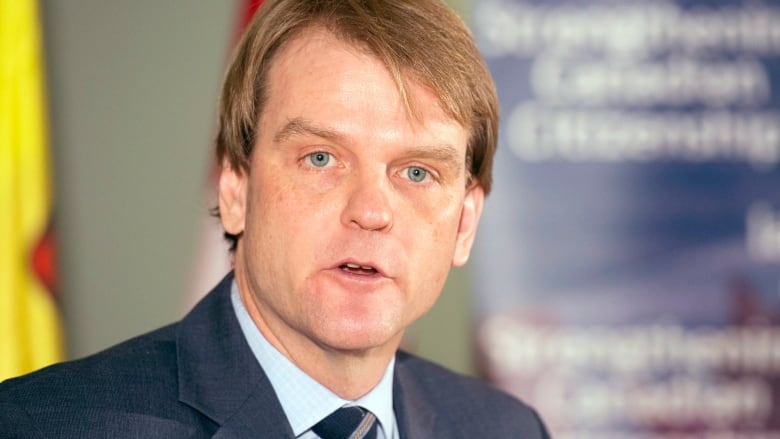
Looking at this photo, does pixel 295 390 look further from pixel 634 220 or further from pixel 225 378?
pixel 634 220

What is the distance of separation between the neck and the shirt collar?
1 cm

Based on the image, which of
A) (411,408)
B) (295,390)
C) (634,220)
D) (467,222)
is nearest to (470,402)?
(411,408)

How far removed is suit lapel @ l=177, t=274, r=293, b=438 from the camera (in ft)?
5.85

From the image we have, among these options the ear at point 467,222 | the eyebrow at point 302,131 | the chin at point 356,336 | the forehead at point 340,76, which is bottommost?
the chin at point 356,336

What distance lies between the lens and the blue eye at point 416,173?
6.04 ft

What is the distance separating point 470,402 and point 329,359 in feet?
1.57

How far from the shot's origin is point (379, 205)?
5.71 feet

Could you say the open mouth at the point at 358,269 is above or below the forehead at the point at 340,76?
below

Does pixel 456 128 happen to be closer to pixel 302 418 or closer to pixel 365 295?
pixel 365 295

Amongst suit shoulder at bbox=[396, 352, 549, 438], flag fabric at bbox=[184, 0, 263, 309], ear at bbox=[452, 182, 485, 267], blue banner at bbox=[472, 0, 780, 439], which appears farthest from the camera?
blue banner at bbox=[472, 0, 780, 439]

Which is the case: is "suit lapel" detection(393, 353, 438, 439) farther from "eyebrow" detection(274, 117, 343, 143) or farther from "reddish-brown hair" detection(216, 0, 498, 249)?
"eyebrow" detection(274, 117, 343, 143)

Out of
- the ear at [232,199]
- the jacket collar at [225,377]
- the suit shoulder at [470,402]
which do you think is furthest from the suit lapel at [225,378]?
the suit shoulder at [470,402]

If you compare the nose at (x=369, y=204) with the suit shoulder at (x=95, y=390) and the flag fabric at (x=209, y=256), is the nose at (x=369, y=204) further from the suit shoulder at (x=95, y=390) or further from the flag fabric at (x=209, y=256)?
the flag fabric at (x=209, y=256)

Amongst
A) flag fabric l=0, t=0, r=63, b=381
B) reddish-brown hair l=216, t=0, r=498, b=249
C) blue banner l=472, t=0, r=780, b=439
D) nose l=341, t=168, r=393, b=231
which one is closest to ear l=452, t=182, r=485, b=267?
reddish-brown hair l=216, t=0, r=498, b=249
